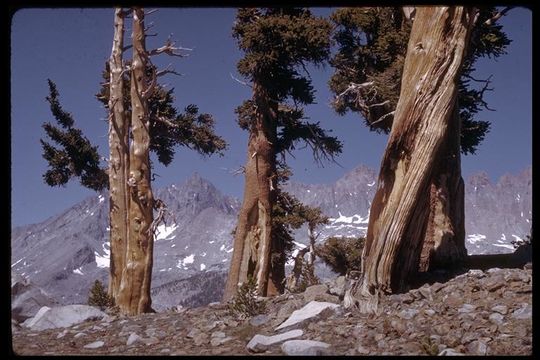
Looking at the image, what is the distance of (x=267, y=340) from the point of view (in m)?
6.10

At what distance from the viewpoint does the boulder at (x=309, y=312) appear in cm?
679

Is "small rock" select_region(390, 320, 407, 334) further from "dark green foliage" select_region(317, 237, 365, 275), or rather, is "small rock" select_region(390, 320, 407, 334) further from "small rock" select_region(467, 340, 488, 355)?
"dark green foliage" select_region(317, 237, 365, 275)

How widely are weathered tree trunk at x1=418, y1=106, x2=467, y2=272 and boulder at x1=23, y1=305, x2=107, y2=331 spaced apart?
6.21 m

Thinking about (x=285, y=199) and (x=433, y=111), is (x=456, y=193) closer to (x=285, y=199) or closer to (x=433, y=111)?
(x=433, y=111)

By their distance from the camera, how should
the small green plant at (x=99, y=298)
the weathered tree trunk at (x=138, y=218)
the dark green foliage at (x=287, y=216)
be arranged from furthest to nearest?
the dark green foliage at (x=287, y=216) < the weathered tree trunk at (x=138, y=218) < the small green plant at (x=99, y=298)

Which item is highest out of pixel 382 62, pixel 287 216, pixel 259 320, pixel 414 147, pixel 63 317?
pixel 382 62

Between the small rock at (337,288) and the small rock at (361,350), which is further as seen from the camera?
the small rock at (337,288)

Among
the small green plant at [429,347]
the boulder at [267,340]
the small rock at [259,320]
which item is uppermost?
the small green plant at [429,347]

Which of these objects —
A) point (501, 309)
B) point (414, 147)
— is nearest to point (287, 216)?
point (414, 147)

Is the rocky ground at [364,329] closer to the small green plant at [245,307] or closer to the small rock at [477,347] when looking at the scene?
the small rock at [477,347]

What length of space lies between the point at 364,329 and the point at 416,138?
10.6 feet

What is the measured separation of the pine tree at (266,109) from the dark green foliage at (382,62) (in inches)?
34.1

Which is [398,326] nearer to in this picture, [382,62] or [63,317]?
[63,317]

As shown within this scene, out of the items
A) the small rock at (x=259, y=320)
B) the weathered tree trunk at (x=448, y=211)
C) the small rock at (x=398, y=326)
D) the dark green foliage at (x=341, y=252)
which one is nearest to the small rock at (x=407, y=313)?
the small rock at (x=398, y=326)
